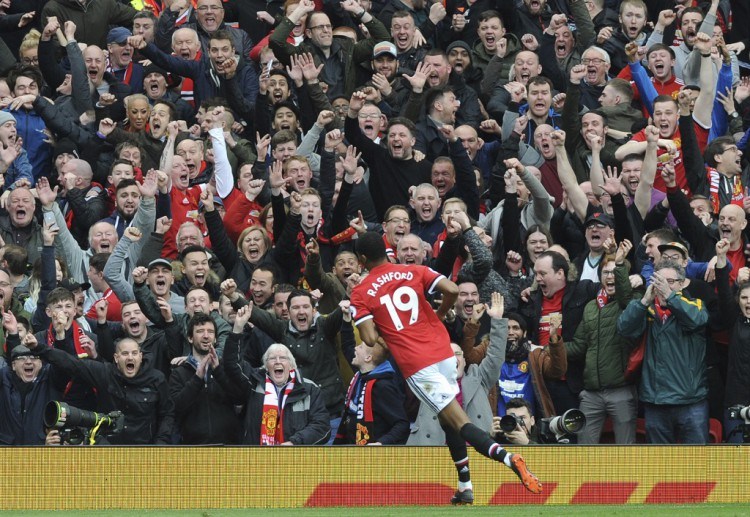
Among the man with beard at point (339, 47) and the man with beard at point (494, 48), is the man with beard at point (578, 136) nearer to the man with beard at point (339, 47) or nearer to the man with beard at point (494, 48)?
the man with beard at point (494, 48)

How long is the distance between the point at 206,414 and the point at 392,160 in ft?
14.1

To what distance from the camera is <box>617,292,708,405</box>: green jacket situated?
14414 mm

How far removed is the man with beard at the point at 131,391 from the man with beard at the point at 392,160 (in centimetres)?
407

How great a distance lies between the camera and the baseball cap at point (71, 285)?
607 inches

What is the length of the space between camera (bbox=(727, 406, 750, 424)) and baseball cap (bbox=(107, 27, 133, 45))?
10.1 m

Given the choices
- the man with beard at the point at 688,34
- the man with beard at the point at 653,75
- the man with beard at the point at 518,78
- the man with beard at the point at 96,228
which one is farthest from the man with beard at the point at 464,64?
the man with beard at the point at 96,228

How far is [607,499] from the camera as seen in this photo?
524 inches

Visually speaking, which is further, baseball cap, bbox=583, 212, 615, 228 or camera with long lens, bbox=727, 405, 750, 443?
baseball cap, bbox=583, 212, 615, 228

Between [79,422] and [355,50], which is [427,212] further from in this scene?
[79,422]

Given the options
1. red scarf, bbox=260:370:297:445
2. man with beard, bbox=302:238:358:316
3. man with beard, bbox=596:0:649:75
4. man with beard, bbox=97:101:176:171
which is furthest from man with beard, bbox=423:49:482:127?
red scarf, bbox=260:370:297:445

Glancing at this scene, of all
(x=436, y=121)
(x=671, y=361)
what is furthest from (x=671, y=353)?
(x=436, y=121)

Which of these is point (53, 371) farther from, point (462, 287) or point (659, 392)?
point (659, 392)

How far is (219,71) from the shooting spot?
1930 centimetres

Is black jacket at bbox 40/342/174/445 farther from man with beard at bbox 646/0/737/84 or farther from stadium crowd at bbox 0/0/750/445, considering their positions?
man with beard at bbox 646/0/737/84
